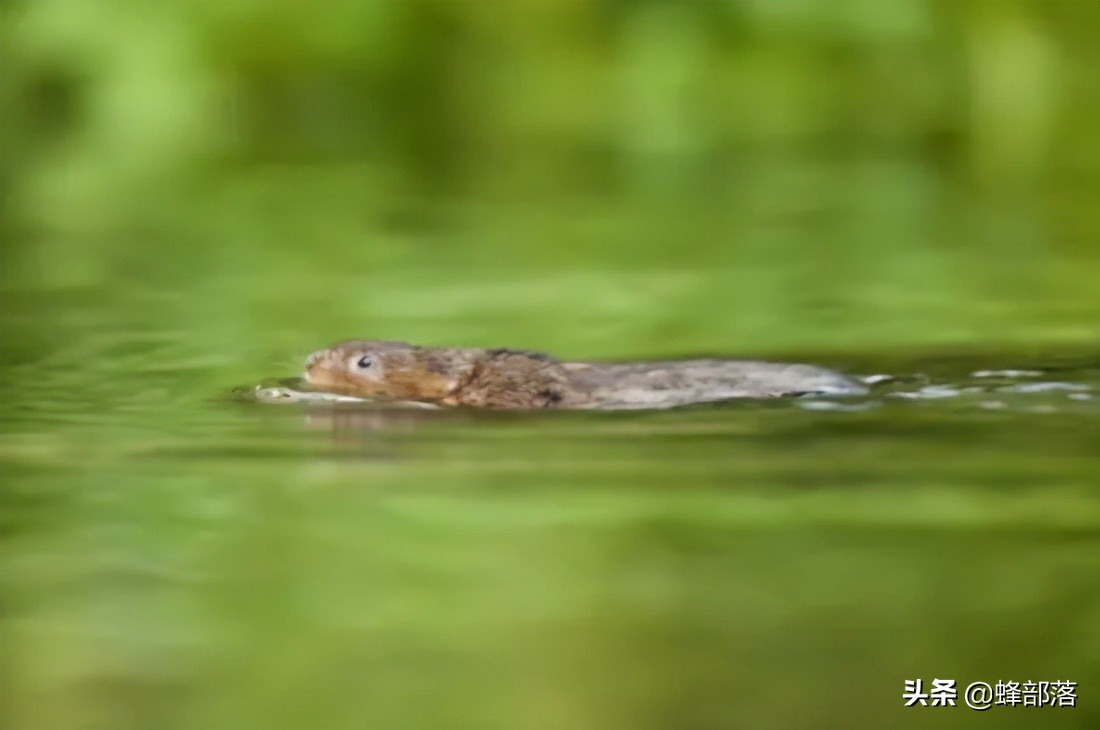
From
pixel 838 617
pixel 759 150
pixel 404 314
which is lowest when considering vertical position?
pixel 838 617

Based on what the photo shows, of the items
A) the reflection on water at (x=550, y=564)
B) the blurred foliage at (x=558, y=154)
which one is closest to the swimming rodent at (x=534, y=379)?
the reflection on water at (x=550, y=564)

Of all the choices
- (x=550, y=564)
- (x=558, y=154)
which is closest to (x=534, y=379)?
(x=550, y=564)

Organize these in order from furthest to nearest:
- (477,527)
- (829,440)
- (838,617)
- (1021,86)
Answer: (1021,86), (829,440), (477,527), (838,617)

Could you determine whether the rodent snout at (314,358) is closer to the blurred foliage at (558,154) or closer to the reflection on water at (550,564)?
the reflection on water at (550,564)

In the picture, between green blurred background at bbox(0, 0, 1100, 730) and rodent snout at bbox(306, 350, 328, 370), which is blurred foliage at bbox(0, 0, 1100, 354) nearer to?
green blurred background at bbox(0, 0, 1100, 730)

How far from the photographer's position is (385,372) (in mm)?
4949

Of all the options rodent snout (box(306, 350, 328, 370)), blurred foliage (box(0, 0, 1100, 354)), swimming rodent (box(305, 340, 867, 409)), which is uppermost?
blurred foliage (box(0, 0, 1100, 354))

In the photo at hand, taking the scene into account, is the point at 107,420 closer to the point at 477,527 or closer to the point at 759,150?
the point at 477,527

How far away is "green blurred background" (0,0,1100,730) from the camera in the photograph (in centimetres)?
302

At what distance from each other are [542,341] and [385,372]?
87cm

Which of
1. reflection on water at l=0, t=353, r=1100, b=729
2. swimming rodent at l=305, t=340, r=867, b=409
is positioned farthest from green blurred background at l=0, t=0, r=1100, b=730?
swimming rodent at l=305, t=340, r=867, b=409

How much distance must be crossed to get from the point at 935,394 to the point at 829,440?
0.67 meters

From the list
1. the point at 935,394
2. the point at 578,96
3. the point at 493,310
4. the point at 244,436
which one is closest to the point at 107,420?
the point at 244,436

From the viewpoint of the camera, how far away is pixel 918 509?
3594mm
